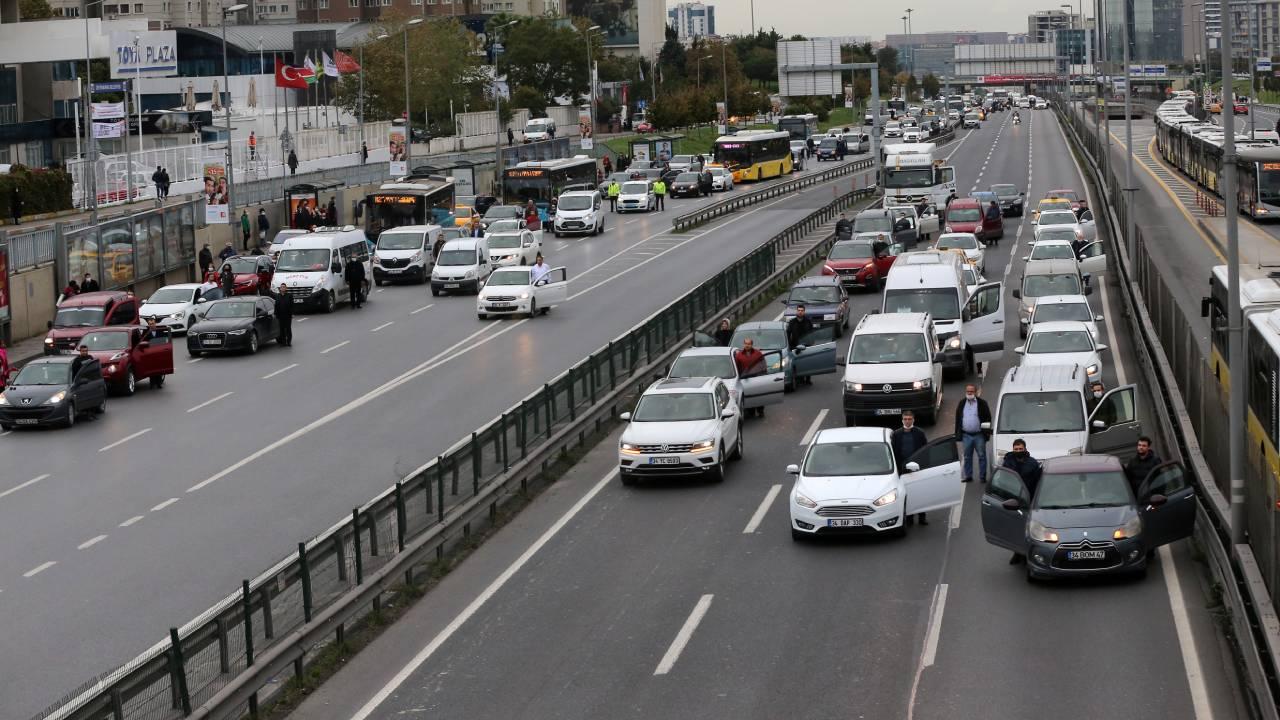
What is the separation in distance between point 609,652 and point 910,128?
122m

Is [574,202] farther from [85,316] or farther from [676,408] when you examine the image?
[676,408]

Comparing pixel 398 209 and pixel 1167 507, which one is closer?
pixel 1167 507

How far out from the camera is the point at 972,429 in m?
24.6

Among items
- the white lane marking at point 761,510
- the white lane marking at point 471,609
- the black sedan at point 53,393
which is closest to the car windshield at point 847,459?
the white lane marking at point 761,510

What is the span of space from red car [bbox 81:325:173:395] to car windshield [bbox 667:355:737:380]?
1218 centimetres

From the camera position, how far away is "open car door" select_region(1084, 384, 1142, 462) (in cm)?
A: 2386

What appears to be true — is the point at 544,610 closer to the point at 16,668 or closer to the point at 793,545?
the point at 793,545

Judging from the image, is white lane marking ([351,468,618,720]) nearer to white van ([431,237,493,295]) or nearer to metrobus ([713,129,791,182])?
white van ([431,237,493,295])

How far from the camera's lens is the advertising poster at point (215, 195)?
55.1 m

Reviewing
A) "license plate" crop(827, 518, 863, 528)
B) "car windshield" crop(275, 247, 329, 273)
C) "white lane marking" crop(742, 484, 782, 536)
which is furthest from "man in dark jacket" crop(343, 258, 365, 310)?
"license plate" crop(827, 518, 863, 528)

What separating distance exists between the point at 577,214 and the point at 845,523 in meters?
48.2

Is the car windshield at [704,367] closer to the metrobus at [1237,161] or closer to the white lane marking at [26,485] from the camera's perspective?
the white lane marking at [26,485]

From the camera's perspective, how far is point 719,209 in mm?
78750

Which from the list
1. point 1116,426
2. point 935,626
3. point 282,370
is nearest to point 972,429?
point 1116,426
